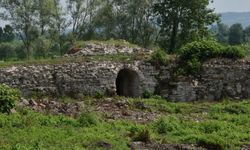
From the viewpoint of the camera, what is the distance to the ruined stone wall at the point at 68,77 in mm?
21500

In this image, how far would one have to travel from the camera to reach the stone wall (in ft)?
72.4

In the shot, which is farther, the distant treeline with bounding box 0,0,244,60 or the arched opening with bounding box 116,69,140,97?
the distant treeline with bounding box 0,0,244,60

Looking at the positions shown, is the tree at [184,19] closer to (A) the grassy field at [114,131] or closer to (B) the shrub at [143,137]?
(A) the grassy field at [114,131]

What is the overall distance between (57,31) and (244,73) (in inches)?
1049

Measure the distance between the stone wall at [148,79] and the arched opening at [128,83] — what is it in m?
0.24

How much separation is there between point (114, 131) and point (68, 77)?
23.2 feet

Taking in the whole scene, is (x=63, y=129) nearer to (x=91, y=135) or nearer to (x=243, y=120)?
(x=91, y=135)

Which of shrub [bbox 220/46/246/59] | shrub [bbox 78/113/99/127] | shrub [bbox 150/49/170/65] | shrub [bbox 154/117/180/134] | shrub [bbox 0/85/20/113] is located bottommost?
shrub [bbox 154/117/180/134]

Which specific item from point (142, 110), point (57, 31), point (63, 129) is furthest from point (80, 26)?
point (63, 129)

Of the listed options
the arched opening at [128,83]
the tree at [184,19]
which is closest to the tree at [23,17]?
the tree at [184,19]

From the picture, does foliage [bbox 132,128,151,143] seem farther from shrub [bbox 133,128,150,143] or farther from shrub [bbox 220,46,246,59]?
shrub [bbox 220,46,246,59]

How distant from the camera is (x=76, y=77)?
22297mm

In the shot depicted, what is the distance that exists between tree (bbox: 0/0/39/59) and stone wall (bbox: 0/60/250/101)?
22808mm

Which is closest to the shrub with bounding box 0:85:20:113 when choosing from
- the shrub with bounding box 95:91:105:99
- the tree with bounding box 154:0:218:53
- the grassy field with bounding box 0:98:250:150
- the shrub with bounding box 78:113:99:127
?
the grassy field with bounding box 0:98:250:150
